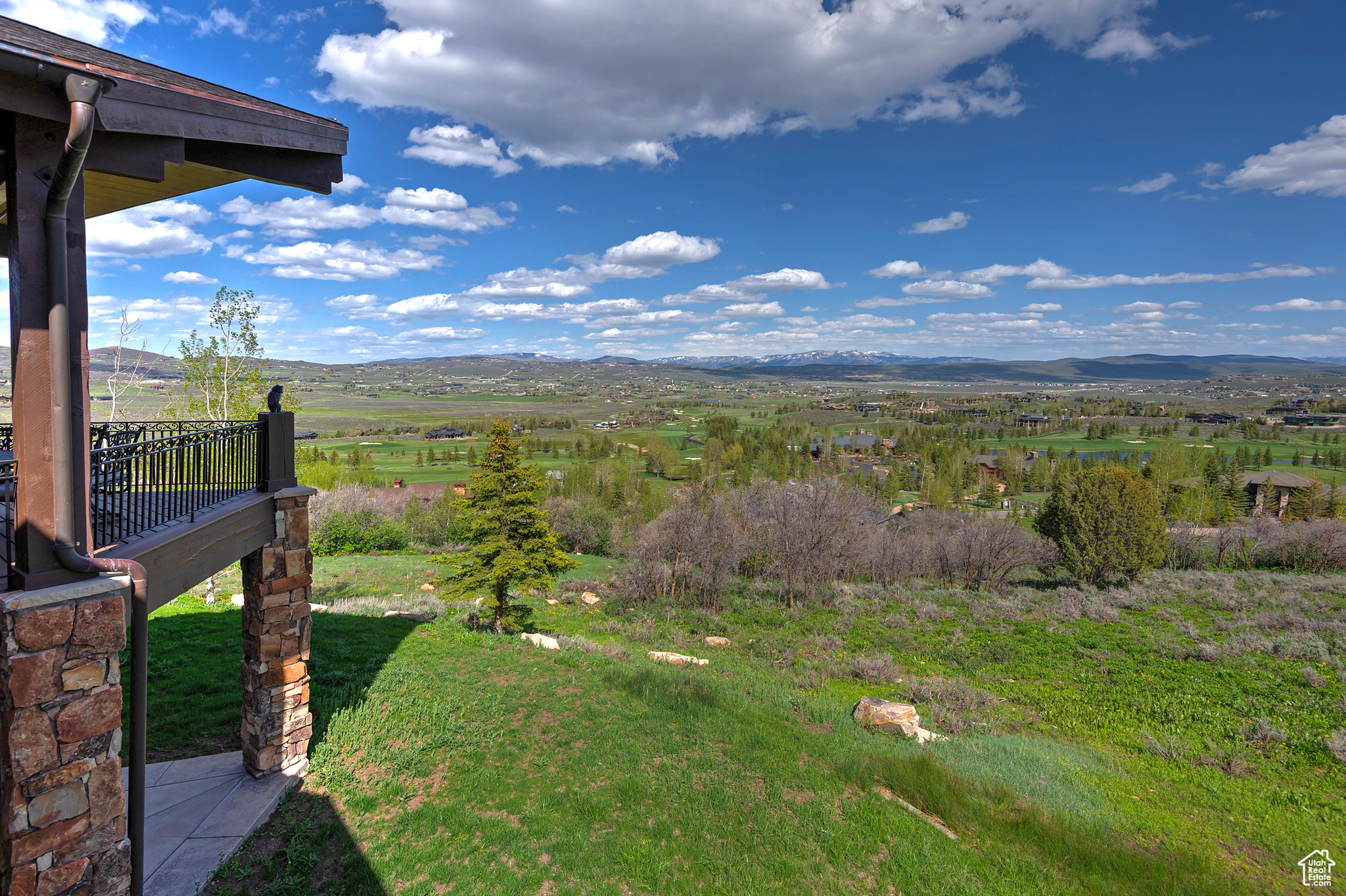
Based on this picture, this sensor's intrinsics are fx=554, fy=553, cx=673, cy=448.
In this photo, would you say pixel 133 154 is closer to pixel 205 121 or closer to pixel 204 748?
pixel 205 121

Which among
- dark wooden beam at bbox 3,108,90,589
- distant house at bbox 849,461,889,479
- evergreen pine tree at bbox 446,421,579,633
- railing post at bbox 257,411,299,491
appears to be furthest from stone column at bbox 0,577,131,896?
distant house at bbox 849,461,889,479

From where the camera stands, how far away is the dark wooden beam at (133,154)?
4312 mm

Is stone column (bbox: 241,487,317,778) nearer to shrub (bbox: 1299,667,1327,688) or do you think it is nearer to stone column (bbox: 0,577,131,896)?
stone column (bbox: 0,577,131,896)

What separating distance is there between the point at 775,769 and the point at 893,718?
3.67 metres

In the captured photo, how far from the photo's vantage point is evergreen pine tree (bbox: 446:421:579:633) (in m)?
16.0

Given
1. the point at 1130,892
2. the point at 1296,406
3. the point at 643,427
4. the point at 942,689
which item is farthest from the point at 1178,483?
the point at 1296,406

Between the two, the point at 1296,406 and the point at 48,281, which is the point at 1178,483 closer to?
the point at 48,281

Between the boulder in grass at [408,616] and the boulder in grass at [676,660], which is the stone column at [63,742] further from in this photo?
the boulder in grass at [676,660]

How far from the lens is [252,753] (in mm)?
7207

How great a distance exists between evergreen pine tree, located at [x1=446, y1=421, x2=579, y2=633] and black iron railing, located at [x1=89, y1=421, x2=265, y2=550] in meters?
8.77

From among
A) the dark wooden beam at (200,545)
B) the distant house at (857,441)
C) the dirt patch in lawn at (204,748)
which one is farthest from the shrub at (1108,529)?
the distant house at (857,441)

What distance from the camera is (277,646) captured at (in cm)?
723

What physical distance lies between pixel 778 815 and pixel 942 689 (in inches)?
318

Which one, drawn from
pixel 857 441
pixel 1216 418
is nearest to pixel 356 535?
pixel 857 441
